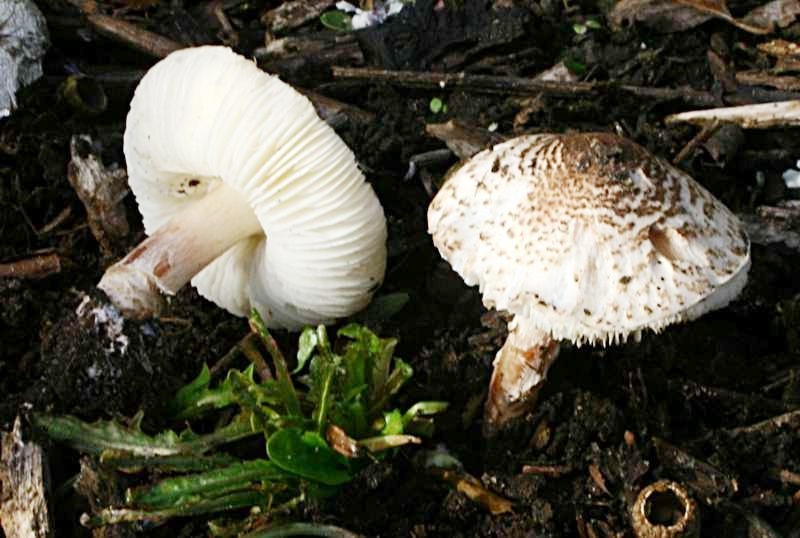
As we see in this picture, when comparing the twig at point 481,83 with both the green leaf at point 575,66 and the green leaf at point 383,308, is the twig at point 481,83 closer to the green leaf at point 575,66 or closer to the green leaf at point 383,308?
the green leaf at point 575,66

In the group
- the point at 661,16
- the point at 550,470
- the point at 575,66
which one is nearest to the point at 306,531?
the point at 550,470

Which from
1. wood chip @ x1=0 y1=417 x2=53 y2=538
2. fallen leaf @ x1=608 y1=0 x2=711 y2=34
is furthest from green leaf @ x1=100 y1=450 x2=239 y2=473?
fallen leaf @ x1=608 y1=0 x2=711 y2=34

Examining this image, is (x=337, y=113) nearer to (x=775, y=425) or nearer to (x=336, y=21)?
(x=336, y=21)

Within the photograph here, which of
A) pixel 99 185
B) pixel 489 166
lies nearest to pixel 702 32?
pixel 489 166

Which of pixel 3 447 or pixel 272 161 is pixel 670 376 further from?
pixel 3 447

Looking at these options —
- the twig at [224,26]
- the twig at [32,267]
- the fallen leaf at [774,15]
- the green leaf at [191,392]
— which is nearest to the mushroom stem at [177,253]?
the green leaf at [191,392]
